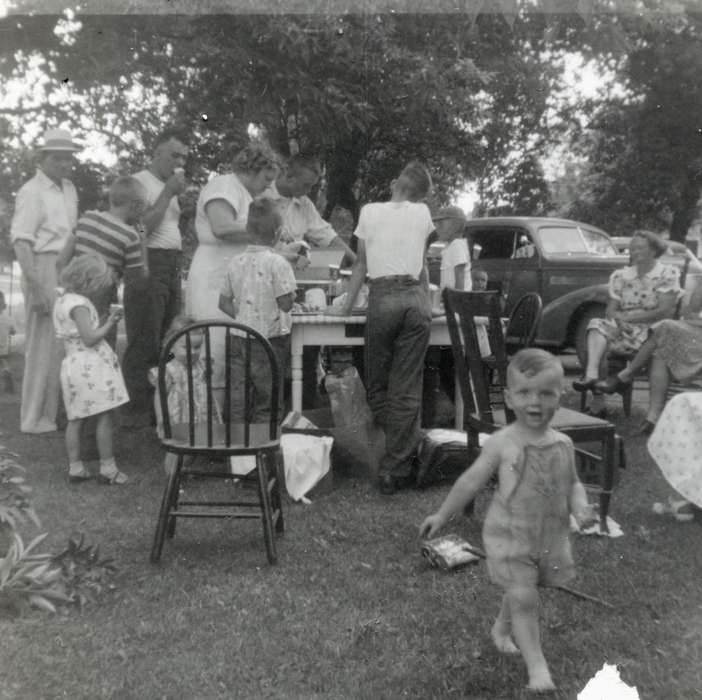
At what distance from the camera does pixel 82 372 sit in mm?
4598

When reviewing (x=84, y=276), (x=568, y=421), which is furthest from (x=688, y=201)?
(x=84, y=276)

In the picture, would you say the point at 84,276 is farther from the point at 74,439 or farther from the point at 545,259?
the point at 545,259

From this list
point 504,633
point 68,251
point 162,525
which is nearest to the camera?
point 504,633

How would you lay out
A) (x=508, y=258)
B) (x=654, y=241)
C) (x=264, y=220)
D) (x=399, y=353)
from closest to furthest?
(x=264, y=220) → (x=399, y=353) → (x=654, y=241) → (x=508, y=258)

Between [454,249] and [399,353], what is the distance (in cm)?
228

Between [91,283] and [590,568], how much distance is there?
2.88 m

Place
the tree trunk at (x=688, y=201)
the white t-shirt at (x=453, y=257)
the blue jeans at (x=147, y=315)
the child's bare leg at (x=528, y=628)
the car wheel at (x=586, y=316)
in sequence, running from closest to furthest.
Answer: the child's bare leg at (x=528, y=628) < the blue jeans at (x=147, y=315) < the white t-shirt at (x=453, y=257) < the car wheel at (x=586, y=316) < the tree trunk at (x=688, y=201)

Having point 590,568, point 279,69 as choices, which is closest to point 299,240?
point 279,69

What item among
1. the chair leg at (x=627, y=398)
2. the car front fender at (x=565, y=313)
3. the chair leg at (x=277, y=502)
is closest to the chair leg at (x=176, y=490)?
the chair leg at (x=277, y=502)

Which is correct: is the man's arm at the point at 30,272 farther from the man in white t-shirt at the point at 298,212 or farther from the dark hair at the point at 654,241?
the dark hair at the point at 654,241

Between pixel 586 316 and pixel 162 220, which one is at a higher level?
pixel 162 220

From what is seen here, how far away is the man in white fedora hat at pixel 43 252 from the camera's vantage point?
5.59 meters

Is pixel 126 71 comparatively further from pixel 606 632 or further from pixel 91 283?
pixel 606 632

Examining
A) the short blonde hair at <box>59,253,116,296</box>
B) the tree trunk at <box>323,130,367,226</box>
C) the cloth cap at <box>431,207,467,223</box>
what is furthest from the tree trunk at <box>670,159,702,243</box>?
the short blonde hair at <box>59,253,116,296</box>
